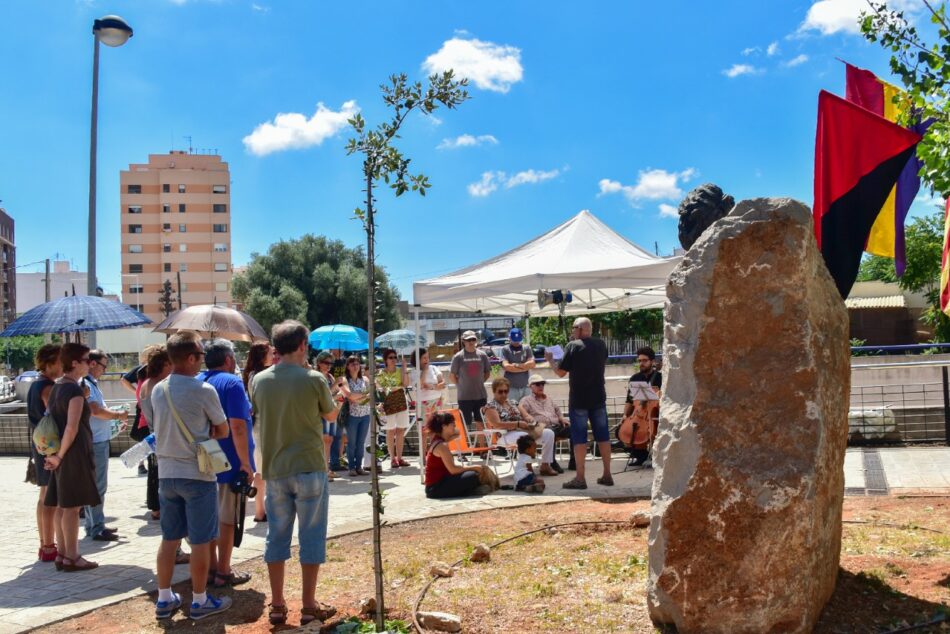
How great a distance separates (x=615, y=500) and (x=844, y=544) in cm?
273

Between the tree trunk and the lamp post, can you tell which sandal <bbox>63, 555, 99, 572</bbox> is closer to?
the tree trunk

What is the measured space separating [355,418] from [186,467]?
5.64m

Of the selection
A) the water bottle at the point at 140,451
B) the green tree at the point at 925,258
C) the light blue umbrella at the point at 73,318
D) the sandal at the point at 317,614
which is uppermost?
the green tree at the point at 925,258

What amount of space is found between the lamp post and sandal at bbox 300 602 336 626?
26.8 ft

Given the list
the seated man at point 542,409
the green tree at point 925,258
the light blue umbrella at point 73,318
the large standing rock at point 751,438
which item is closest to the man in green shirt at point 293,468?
the large standing rock at point 751,438

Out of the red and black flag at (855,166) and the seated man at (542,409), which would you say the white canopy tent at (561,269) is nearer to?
the seated man at (542,409)

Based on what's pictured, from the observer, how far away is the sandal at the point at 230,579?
5.32 m

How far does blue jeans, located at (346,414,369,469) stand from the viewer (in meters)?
10.3

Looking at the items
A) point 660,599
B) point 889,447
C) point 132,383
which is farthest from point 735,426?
point 889,447

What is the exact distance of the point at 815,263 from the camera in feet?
13.2

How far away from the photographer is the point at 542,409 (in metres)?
10.5

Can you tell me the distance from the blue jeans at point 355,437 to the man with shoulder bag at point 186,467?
5.50 m

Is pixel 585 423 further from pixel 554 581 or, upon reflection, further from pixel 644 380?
pixel 554 581

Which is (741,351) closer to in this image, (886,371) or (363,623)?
(363,623)
